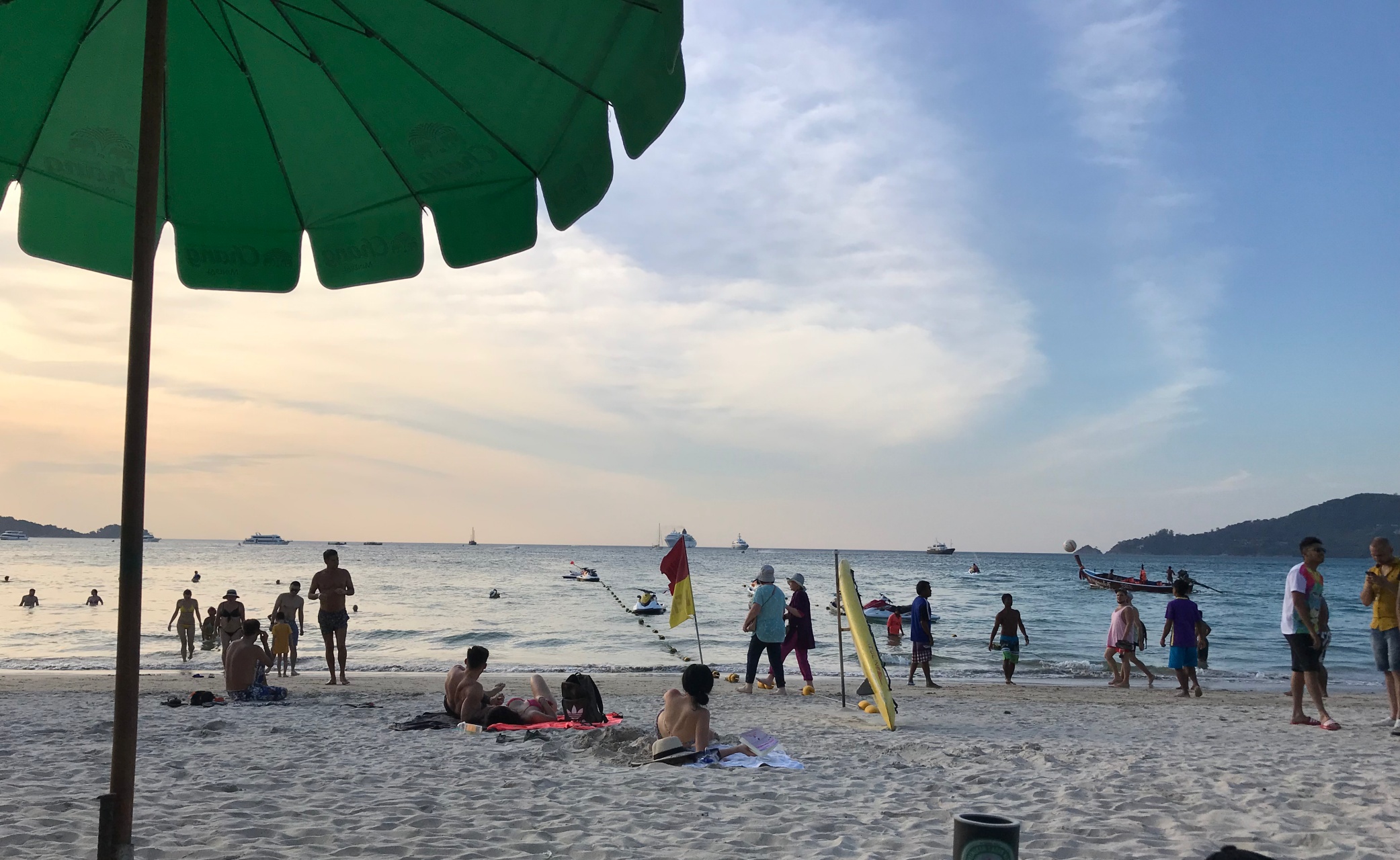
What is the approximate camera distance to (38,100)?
3.32 meters

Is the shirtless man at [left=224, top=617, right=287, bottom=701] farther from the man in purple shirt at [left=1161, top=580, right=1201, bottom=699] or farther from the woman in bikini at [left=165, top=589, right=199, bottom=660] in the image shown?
the man in purple shirt at [left=1161, top=580, right=1201, bottom=699]

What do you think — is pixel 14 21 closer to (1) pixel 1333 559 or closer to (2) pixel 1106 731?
(2) pixel 1106 731

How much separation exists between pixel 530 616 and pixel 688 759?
29.6 metres

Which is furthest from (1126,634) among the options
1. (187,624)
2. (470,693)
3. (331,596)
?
(187,624)

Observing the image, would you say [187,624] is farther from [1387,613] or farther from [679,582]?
[1387,613]

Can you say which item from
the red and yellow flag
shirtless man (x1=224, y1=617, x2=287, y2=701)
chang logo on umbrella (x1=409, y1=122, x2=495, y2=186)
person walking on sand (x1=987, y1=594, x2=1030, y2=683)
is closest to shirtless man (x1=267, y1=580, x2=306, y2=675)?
shirtless man (x1=224, y1=617, x2=287, y2=701)

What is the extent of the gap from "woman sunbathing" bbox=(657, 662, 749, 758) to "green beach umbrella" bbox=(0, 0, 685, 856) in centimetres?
430

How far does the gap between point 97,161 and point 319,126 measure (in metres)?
0.87

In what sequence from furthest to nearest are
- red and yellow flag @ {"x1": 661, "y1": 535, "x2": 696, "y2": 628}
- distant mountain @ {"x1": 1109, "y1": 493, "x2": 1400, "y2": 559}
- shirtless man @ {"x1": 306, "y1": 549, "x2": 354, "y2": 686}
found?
distant mountain @ {"x1": 1109, "y1": 493, "x2": 1400, "y2": 559} < shirtless man @ {"x1": 306, "y1": 549, "x2": 354, "y2": 686} < red and yellow flag @ {"x1": 661, "y1": 535, "x2": 696, "y2": 628}

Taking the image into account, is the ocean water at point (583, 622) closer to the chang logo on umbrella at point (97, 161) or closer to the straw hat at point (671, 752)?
the straw hat at point (671, 752)

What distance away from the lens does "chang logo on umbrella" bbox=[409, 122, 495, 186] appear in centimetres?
344

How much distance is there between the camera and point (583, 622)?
32.7 m

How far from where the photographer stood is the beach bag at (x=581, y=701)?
8.28 metres

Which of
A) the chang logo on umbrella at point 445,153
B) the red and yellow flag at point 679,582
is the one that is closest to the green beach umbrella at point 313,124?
the chang logo on umbrella at point 445,153
